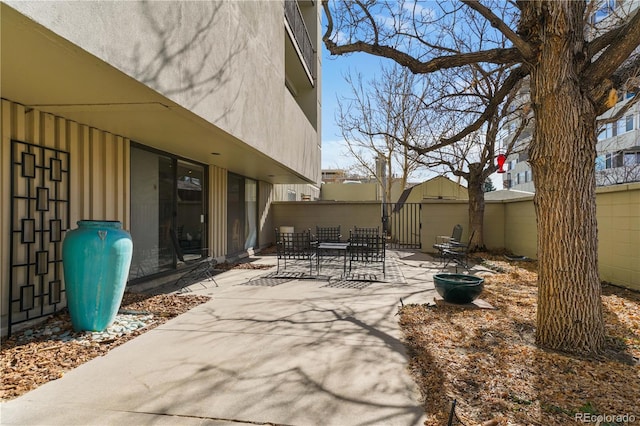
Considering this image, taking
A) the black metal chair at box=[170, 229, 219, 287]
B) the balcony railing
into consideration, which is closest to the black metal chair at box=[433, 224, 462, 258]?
the black metal chair at box=[170, 229, 219, 287]

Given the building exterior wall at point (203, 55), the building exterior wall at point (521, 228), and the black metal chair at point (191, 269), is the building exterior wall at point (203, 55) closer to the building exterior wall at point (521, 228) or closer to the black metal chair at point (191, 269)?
the black metal chair at point (191, 269)

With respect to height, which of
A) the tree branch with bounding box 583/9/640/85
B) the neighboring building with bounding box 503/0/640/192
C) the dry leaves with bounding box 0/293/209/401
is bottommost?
the dry leaves with bounding box 0/293/209/401

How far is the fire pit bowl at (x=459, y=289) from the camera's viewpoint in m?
4.86

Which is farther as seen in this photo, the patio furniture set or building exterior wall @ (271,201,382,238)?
building exterior wall @ (271,201,382,238)

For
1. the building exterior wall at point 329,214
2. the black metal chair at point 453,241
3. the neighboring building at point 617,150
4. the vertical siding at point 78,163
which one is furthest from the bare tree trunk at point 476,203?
the vertical siding at point 78,163

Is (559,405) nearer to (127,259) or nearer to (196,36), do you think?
(127,259)

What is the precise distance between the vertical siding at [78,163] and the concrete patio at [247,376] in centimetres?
176

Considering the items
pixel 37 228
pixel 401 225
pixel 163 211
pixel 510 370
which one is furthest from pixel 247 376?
pixel 401 225

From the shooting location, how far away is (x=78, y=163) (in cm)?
472

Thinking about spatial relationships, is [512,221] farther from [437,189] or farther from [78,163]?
[78,163]

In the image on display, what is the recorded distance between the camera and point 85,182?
4.82 meters

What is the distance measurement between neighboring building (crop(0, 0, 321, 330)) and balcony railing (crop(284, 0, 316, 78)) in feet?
5.82

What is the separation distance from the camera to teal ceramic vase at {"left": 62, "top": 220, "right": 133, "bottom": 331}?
3709mm

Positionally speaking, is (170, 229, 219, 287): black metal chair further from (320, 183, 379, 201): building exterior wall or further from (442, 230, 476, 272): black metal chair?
(320, 183, 379, 201): building exterior wall
